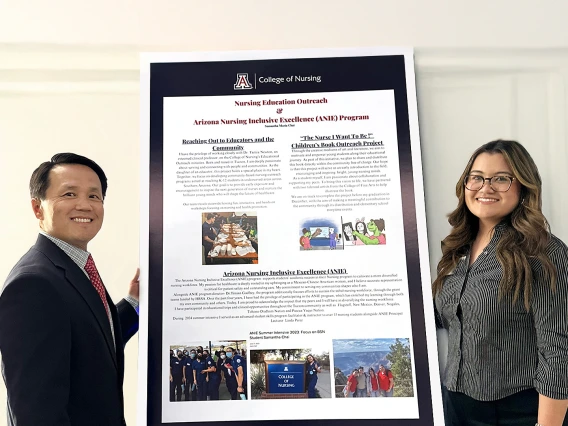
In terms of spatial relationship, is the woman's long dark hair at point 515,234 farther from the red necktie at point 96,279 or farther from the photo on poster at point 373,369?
the red necktie at point 96,279

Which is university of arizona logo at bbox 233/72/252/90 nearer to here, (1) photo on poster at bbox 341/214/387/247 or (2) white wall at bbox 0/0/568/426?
(2) white wall at bbox 0/0/568/426

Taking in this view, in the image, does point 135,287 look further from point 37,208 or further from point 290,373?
point 290,373

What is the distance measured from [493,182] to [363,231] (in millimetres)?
498

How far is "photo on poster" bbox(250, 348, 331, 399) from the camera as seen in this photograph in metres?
1.83

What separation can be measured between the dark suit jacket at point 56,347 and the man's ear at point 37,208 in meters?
0.20

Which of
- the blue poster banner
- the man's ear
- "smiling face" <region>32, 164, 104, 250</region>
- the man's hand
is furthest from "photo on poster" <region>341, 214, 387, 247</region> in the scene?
the man's ear

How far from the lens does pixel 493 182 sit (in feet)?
6.14

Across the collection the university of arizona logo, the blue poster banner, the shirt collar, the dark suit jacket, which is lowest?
the blue poster banner

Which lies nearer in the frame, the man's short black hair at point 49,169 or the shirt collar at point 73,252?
the shirt collar at point 73,252

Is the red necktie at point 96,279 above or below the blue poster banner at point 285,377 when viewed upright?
above

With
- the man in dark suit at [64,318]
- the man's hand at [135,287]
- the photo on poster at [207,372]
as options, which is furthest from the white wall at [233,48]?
the photo on poster at [207,372]

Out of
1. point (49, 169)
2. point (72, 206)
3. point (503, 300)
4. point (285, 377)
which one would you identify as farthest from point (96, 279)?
point (503, 300)

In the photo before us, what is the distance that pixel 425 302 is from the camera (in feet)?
6.12

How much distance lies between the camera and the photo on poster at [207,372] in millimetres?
1833
